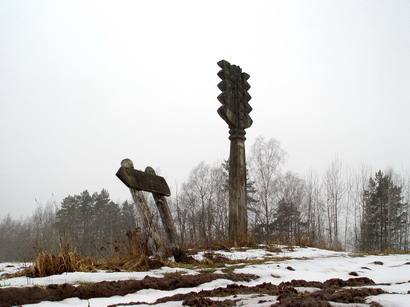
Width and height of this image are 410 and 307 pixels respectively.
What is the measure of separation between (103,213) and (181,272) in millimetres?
43719

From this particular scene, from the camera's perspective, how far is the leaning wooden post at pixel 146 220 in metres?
6.31

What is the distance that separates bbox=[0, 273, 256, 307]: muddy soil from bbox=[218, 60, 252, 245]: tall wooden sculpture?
6.14m

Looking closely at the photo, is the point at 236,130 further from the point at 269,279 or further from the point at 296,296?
the point at 296,296

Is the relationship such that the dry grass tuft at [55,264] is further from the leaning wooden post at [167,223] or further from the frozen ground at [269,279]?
the leaning wooden post at [167,223]

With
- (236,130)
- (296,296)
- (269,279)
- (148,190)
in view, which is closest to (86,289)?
(296,296)

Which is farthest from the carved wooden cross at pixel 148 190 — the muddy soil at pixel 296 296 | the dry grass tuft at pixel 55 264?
the muddy soil at pixel 296 296

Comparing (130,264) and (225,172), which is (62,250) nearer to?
(130,264)

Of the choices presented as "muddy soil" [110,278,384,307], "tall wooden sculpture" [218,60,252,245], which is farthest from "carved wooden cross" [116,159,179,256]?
"tall wooden sculpture" [218,60,252,245]

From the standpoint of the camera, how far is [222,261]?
21.6ft

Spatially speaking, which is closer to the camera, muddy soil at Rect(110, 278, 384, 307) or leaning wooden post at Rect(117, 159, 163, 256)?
muddy soil at Rect(110, 278, 384, 307)

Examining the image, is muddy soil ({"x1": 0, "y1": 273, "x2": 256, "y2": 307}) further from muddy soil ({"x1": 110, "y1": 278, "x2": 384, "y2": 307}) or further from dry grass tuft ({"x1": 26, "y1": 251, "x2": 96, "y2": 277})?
dry grass tuft ({"x1": 26, "y1": 251, "x2": 96, "y2": 277})

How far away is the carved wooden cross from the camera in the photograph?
20.9 ft

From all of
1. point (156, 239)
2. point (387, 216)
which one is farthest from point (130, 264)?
point (387, 216)

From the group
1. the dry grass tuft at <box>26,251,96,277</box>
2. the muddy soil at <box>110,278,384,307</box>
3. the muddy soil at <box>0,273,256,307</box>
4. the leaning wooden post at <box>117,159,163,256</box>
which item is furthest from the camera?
the leaning wooden post at <box>117,159,163,256</box>
